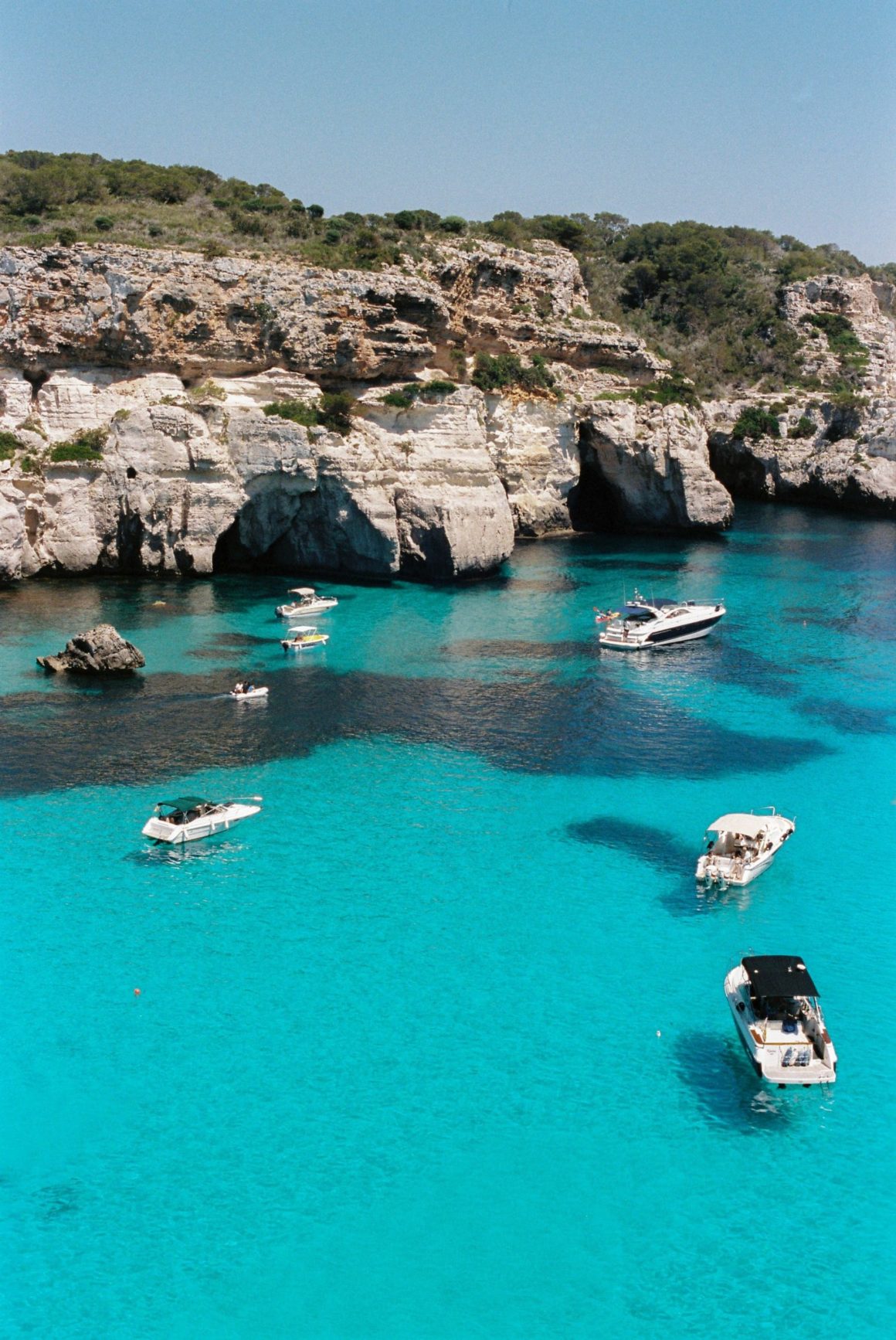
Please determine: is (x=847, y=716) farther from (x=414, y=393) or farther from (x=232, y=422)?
(x=232, y=422)

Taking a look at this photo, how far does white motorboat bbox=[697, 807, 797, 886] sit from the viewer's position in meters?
28.3

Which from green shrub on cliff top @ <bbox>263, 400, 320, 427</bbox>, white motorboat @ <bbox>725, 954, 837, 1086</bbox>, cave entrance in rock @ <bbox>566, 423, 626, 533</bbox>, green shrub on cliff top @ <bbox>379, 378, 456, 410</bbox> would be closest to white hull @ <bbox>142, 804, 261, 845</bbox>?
white motorboat @ <bbox>725, 954, 837, 1086</bbox>

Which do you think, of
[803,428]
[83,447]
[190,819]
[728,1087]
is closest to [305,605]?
[83,447]

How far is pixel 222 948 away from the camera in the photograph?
25.3 m

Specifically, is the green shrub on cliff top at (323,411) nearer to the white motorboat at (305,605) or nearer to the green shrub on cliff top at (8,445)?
the white motorboat at (305,605)

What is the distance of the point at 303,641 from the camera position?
49281 mm

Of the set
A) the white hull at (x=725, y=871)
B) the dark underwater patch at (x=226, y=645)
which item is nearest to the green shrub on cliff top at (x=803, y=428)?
the dark underwater patch at (x=226, y=645)

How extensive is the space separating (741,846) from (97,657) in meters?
26.6

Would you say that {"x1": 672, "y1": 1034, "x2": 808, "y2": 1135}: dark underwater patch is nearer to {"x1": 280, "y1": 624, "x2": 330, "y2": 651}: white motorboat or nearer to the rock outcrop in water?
the rock outcrop in water

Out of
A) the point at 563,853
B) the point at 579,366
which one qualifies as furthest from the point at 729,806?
the point at 579,366

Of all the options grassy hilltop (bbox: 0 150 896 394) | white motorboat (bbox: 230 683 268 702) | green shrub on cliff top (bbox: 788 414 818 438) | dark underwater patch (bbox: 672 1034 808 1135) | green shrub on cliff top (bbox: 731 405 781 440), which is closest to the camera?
dark underwater patch (bbox: 672 1034 808 1135)

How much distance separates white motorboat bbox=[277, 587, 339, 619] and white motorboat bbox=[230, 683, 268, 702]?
37.7ft

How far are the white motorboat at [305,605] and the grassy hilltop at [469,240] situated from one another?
21.3m

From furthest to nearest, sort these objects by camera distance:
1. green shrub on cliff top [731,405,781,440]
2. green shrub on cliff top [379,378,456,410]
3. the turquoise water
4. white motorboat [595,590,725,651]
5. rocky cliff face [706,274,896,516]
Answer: green shrub on cliff top [731,405,781,440]
rocky cliff face [706,274,896,516]
green shrub on cliff top [379,378,456,410]
white motorboat [595,590,725,651]
the turquoise water
